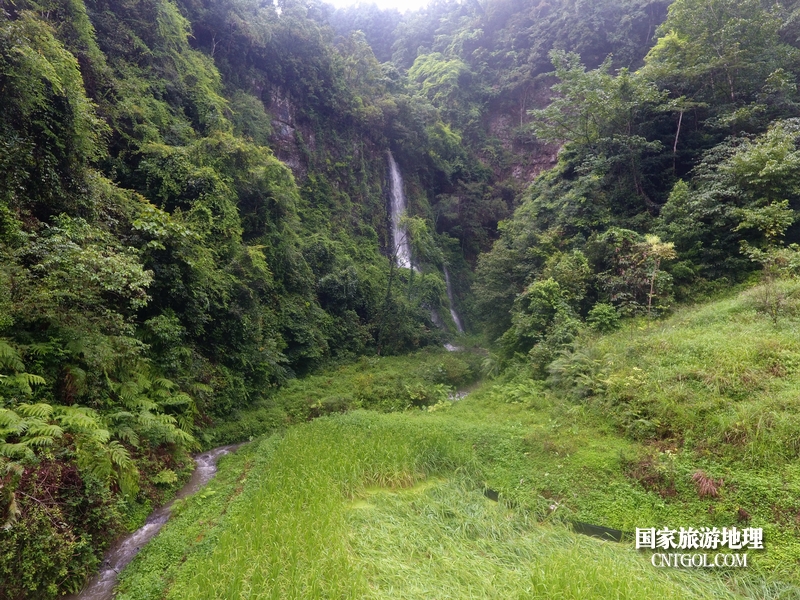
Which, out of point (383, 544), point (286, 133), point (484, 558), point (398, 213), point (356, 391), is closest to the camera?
point (484, 558)

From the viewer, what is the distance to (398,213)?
85.2ft

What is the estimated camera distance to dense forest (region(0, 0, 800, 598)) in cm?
586

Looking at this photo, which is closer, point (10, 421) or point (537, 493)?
point (10, 421)

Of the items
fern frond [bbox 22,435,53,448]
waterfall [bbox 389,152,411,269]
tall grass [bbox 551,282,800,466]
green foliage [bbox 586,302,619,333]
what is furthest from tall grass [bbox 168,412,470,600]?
waterfall [bbox 389,152,411,269]

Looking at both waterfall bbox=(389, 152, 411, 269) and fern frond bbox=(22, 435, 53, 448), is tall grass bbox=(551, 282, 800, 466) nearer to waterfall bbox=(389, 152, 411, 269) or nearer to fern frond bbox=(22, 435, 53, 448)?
fern frond bbox=(22, 435, 53, 448)

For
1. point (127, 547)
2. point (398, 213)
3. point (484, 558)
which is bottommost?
point (127, 547)

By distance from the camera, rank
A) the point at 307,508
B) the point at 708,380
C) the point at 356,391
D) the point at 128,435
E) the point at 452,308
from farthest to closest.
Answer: the point at 452,308, the point at 356,391, the point at 708,380, the point at 128,435, the point at 307,508

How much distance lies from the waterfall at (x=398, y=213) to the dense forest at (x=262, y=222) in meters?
0.67

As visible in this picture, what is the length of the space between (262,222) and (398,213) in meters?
12.9

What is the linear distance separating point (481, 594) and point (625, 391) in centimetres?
501

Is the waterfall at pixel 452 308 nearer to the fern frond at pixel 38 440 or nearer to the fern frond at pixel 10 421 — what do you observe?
the fern frond at pixel 38 440

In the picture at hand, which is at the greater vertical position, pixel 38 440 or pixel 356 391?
pixel 38 440

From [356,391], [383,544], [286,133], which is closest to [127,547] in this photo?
[383,544]

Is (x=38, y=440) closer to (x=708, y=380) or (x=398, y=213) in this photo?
(x=708, y=380)
